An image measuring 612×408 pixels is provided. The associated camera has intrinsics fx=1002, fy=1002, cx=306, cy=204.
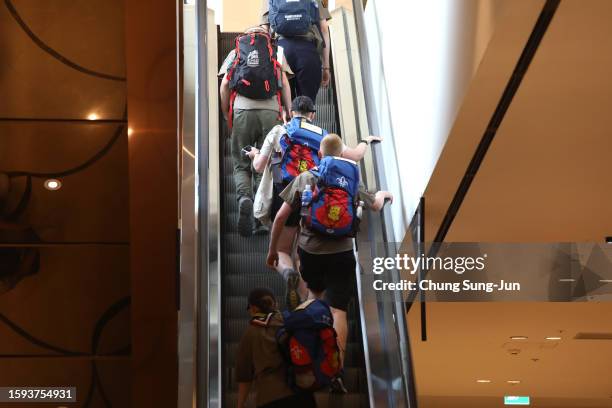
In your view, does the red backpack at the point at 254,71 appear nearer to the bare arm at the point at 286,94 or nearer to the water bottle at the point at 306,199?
the bare arm at the point at 286,94

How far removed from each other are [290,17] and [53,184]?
14.9 feet

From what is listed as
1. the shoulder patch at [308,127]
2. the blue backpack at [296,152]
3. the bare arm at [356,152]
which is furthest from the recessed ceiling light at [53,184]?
the bare arm at [356,152]

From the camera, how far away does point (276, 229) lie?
22.0ft

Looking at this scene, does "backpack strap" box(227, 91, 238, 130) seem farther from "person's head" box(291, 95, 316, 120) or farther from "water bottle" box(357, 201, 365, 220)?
"water bottle" box(357, 201, 365, 220)

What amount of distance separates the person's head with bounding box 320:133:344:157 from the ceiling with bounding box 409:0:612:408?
695mm

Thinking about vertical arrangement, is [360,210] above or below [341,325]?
above

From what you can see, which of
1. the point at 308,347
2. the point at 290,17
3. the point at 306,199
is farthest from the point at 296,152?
the point at 308,347

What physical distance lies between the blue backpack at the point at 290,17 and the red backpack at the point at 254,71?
25cm

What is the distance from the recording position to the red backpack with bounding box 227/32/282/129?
25.8 feet

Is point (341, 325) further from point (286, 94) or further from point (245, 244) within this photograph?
point (286, 94)

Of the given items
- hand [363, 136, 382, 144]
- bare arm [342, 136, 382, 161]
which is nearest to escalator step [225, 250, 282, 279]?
bare arm [342, 136, 382, 161]

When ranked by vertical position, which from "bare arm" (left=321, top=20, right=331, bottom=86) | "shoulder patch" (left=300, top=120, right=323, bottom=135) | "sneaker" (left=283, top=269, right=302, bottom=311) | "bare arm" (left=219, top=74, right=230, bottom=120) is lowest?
"sneaker" (left=283, top=269, right=302, bottom=311)

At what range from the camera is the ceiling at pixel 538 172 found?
193 inches

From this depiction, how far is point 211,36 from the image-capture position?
907 centimetres
